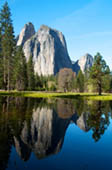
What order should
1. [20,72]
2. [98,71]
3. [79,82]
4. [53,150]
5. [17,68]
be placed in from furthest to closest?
1. [79,82]
2. [20,72]
3. [17,68]
4. [98,71]
5. [53,150]

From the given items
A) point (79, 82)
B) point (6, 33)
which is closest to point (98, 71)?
point (6, 33)

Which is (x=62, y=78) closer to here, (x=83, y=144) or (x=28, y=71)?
(x=28, y=71)

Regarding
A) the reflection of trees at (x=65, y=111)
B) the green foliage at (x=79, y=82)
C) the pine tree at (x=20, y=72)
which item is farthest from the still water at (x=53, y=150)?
the green foliage at (x=79, y=82)

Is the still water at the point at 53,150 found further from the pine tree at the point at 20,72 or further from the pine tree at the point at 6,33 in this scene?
the pine tree at the point at 20,72

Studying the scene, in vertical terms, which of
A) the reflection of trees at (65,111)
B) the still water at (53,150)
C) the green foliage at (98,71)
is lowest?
the still water at (53,150)

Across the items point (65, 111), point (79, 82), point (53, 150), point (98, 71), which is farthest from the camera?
point (79, 82)

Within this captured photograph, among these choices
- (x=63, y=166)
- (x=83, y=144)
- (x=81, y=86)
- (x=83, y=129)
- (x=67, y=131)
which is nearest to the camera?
(x=63, y=166)

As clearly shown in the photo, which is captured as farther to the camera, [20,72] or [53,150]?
[20,72]

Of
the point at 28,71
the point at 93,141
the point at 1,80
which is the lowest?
the point at 93,141

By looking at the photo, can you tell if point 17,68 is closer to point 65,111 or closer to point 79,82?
point 65,111

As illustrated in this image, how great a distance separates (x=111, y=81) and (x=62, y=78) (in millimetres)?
40908

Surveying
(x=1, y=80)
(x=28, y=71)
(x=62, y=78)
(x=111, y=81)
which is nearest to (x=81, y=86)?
(x=111, y=81)

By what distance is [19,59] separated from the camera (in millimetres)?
67312

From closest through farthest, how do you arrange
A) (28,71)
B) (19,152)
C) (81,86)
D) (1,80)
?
(19,152) < (1,80) < (28,71) < (81,86)
